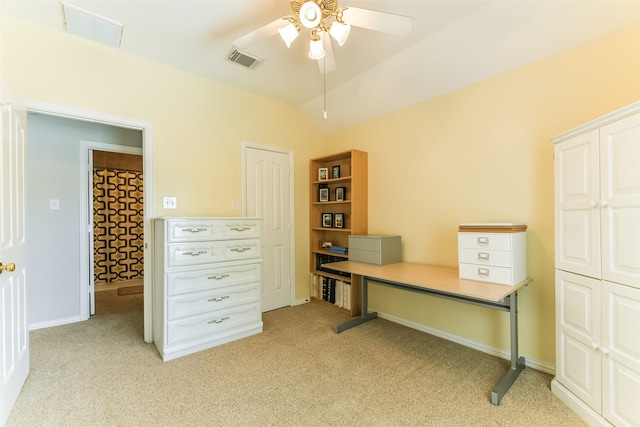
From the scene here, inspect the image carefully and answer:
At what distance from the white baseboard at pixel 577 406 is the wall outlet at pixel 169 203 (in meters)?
3.28

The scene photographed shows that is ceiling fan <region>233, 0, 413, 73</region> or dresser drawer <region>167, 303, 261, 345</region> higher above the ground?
ceiling fan <region>233, 0, 413, 73</region>

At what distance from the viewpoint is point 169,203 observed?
106 inches

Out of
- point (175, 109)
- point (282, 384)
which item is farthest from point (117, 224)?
point (282, 384)

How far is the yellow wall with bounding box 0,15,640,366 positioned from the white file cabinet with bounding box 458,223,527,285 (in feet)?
0.81

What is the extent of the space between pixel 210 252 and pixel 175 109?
1.46 m

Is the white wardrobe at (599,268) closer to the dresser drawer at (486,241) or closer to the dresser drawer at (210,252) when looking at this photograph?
the dresser drawer at (486,241)

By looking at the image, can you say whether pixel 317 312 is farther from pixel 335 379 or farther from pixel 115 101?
pixel 115 101

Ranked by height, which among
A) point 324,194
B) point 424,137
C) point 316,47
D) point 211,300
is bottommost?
point 211,300

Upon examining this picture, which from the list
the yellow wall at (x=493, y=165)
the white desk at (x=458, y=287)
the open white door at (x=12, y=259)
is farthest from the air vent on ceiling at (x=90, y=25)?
the white desk at (x=458, y=287)

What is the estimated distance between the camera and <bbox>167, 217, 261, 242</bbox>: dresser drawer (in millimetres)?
2336

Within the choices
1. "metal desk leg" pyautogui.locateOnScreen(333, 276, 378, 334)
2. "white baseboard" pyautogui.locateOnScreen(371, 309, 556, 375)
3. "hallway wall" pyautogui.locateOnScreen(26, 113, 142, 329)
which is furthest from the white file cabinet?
"hallway wall" pyautogui.locateOnScreen(26, 113, 142, 329)

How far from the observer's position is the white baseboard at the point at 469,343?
81.4 inches

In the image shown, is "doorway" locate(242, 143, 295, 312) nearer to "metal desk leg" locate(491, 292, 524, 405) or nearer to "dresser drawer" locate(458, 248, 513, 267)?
"dresser drawer" locate(458, 248, 513, 267)

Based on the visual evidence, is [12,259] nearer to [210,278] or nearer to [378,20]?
[210,278]
